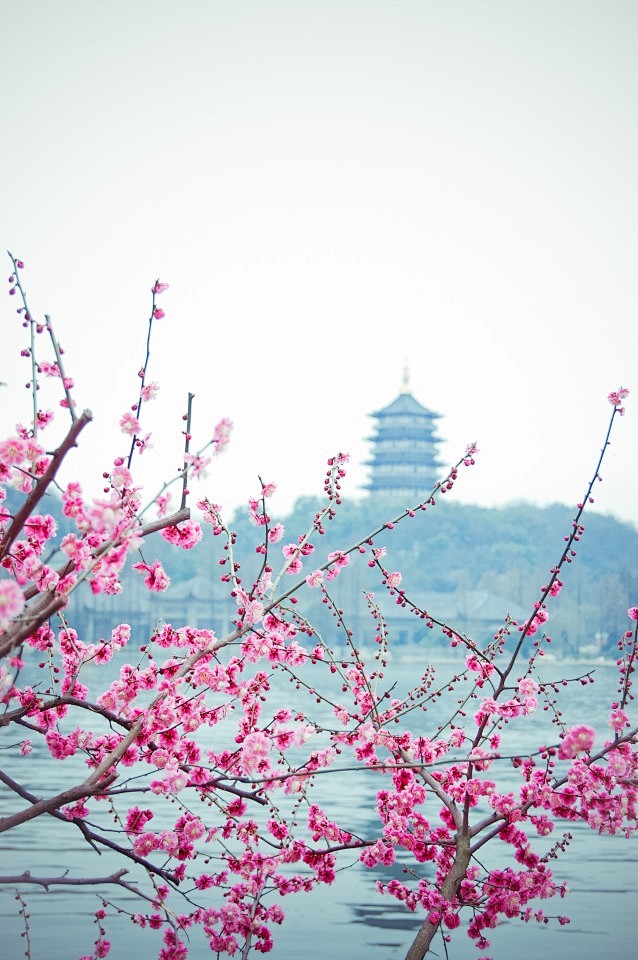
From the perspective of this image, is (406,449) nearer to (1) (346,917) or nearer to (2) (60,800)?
(1) (346,917)

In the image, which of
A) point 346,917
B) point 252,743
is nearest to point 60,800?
point 252,743

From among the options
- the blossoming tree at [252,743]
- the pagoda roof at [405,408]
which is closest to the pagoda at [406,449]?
the pagoda roof at [405,408]

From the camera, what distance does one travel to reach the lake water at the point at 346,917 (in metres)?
6.70

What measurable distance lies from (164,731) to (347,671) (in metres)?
1.08

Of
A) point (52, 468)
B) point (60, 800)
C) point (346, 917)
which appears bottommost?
point (346, 917)

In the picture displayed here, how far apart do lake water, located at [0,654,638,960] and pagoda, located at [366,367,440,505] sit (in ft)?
213

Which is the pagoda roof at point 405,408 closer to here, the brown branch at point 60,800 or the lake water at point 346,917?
the lake water at point 346,917

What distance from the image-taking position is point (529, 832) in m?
10.5

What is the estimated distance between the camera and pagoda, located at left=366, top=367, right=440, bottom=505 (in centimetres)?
7531

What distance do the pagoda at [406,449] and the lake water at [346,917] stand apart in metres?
64.8

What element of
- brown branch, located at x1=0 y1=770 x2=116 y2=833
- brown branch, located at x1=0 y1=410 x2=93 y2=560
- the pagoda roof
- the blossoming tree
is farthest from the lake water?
the pagoda roof

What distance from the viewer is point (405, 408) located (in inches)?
2955

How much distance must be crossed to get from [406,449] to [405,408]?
2.60m

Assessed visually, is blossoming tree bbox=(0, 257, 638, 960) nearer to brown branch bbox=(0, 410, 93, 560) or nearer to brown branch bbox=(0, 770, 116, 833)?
brown branch bbox=(0, 770, 116, 833)
